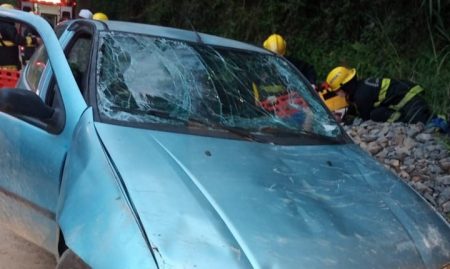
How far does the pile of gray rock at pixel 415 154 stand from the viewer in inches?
199

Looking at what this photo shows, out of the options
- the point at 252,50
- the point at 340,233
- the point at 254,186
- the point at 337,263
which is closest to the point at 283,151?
the point at 254,186

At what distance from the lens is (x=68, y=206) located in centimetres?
234

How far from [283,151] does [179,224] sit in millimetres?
946

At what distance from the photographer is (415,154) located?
18.5 feet

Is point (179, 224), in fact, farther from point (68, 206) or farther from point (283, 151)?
point (283, 151)

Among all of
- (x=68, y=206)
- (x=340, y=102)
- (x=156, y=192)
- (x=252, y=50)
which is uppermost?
(x=252, y=50)

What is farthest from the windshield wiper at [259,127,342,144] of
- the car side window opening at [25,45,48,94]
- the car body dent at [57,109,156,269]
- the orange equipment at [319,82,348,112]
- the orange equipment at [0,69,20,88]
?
the orange equipment at [0,69,20,88]

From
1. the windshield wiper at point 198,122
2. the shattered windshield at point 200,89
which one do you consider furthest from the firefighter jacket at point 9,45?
the windshield wiper at point 198,122

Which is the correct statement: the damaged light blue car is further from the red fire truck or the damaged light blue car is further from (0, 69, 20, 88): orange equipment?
the red fire truck

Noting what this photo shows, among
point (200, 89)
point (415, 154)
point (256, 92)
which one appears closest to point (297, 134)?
point (256, 92)

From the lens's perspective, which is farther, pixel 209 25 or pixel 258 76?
pixel 209 25

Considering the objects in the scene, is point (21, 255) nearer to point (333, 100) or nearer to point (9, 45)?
point (9, 45)

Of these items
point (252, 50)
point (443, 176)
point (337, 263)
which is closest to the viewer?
point (337, 263)

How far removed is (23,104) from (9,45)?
4207 millimetres
